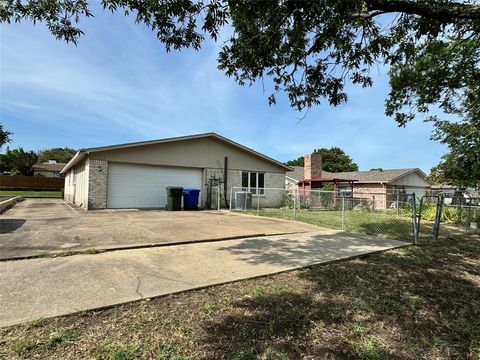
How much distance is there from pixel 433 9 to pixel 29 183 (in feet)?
142

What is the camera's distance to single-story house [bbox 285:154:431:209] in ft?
86.8

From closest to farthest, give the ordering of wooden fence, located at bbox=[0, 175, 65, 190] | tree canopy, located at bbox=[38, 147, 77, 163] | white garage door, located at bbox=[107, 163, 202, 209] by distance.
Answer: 1. white garage door, located at bbox=[107, 163, 202, 209]
2. wooden fence, located at bbox=[0, 175, 65, 190]
3. tree canopy, located at bbox=[38, 147, 77, 163]

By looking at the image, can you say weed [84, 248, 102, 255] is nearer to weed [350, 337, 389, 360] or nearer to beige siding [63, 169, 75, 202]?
weed [350, 337, 389, 360]

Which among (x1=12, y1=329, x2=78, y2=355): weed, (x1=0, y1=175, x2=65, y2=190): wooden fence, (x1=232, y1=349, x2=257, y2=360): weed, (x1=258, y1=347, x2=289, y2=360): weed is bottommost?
(x1=258, y1=347, x2=289, y2=360): weed

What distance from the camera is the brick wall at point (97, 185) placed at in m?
15.2

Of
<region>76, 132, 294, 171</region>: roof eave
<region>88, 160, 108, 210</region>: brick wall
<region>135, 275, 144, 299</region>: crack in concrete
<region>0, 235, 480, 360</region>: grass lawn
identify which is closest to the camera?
<region>0, 235, 480, 360</region>: grass lawn

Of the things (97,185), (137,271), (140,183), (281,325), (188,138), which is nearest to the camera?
(281,325)

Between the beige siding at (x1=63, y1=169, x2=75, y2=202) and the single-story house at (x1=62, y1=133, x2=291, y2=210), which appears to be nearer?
the single-story house at (x1=62, y1=133, x2=291, y2=210)

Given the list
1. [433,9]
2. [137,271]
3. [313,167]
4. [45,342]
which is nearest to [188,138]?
[313,167]

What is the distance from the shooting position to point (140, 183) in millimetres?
16812

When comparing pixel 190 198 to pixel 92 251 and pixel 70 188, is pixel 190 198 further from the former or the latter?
pixel 70 188

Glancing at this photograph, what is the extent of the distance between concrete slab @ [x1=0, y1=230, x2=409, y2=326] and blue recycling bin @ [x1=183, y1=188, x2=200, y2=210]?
992 centimetres

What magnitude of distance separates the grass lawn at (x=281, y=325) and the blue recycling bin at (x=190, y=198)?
12616mm

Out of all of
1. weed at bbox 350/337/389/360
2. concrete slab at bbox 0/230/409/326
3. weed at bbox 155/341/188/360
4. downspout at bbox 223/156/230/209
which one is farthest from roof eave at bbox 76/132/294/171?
weed at bbox 350/337/389/360
